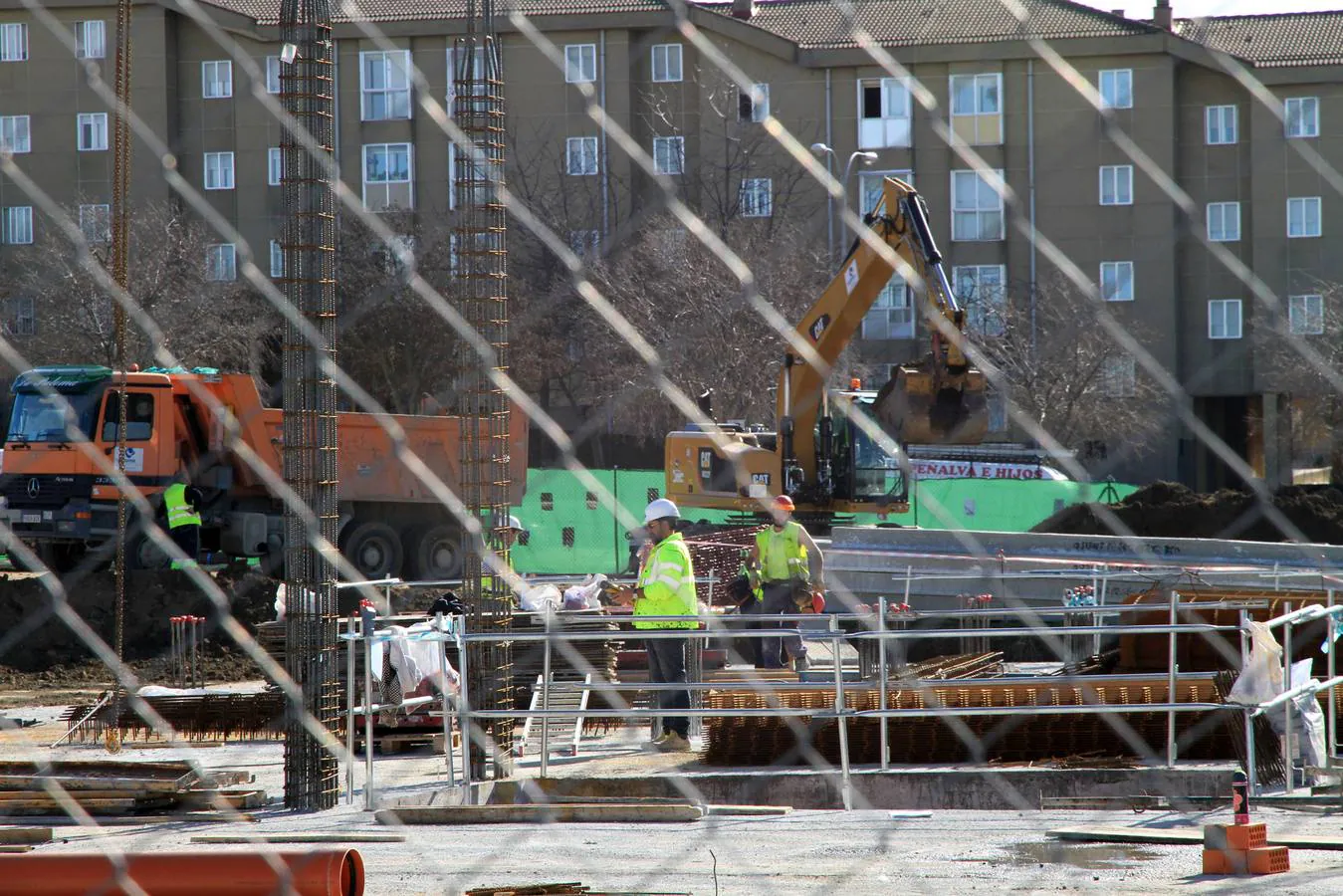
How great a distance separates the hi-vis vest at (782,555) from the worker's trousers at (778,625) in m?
0.06

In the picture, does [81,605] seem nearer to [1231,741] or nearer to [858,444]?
[858,444]

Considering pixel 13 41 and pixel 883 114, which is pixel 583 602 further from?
pixel 883 114

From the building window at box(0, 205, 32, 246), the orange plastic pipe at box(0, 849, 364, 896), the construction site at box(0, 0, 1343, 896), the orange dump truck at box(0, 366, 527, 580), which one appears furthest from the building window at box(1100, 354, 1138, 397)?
the orange plastic pipe at box(0, 849, 364, 896)

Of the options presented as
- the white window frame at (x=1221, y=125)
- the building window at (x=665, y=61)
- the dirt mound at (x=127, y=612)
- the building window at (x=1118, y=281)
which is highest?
the building window at (x=665, y=61)

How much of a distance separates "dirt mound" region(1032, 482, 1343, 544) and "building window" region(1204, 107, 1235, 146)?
324 inches

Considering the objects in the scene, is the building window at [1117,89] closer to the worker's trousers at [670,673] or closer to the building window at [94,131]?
the building window at [94,131]

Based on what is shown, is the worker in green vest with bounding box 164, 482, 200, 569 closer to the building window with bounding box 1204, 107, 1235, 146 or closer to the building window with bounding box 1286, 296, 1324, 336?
the building window with bounding box 1286, 296, 1324, 336

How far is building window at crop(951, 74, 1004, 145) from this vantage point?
2570cm

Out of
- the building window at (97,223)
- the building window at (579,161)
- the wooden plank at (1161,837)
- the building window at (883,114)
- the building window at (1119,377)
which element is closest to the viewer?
the wooden plank at (1161,837)

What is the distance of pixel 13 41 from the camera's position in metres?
21.2

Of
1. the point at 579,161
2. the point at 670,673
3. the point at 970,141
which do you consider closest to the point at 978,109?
the point at 970,141

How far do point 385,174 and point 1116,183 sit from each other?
39.0 ft

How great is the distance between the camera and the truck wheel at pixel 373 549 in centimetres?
1744

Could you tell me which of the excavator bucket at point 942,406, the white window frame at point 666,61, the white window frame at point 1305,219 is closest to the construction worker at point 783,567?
the excavator bucket at point 942,406
